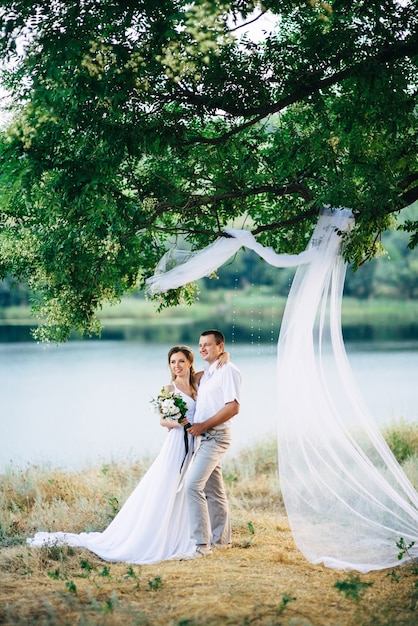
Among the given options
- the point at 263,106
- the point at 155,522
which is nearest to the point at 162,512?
the point at 155,522

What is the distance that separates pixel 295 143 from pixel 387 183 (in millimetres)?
1410

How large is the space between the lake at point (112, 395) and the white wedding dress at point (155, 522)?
502cm

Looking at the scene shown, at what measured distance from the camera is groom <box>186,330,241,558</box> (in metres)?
6.79

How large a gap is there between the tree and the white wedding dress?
1535 mm

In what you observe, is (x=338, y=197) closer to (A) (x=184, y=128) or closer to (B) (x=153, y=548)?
(A) (x=184, y=128)

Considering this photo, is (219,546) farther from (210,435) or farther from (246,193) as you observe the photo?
(246,193)

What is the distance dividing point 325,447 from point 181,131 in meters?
A: 2.88

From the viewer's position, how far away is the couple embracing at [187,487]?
22.3 ft

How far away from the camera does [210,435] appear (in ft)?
22.7

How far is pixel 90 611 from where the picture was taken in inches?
198

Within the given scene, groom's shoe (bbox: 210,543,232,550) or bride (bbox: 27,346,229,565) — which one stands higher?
bride (bbox: 27,346,229,565)

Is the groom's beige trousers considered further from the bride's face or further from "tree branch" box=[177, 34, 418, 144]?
"tree branch" box=[177, 34, 418, 144]

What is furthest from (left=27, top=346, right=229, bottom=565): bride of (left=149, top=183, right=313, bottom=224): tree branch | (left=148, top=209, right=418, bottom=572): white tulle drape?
(left=149, top=183, right=313, bottom=224): tree branch

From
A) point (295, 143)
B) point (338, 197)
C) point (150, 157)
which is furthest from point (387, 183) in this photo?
point (150, 157)
